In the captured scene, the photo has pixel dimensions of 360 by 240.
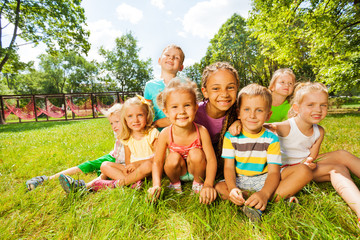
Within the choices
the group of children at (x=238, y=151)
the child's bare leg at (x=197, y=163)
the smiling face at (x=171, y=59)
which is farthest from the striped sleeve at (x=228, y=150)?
the smiling face at (x=171, y=59)

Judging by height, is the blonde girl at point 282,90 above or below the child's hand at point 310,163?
above

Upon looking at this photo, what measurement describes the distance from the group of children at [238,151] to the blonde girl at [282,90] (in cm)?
108

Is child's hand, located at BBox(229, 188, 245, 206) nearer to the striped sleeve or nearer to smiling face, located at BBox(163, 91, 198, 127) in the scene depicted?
the striped sleeve

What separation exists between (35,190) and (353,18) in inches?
521

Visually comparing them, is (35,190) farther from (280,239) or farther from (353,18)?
(353,18)

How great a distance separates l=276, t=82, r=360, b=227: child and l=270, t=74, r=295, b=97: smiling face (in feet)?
3.59

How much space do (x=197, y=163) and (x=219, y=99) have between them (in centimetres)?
73

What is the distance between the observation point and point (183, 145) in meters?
2.02

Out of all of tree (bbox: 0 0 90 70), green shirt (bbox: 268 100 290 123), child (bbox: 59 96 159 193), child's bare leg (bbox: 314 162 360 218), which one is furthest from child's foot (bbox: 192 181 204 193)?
tree (bbox: 0 0 90 70)

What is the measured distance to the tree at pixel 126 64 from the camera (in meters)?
34.8

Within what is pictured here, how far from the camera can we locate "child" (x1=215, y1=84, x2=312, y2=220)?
161 cm

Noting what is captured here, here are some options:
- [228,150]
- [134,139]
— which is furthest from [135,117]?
[228,150]

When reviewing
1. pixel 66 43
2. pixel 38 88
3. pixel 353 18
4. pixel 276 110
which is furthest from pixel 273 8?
pixel 38 88

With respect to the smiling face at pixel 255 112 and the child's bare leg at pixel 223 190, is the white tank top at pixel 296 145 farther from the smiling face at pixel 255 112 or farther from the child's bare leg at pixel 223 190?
the child's bare leg at pixel 223 190
